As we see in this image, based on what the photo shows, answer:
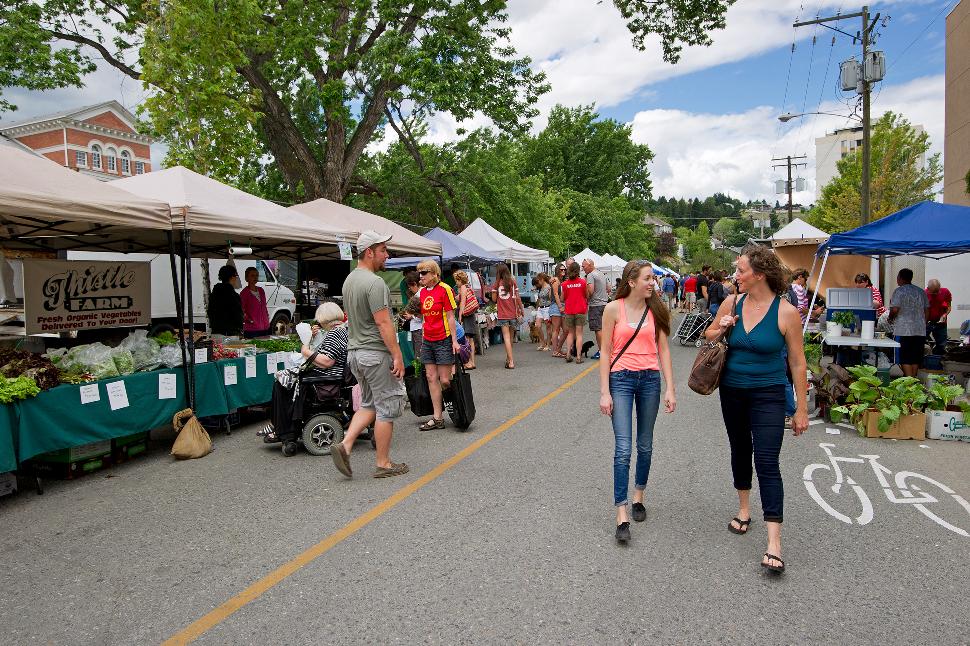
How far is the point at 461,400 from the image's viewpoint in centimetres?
717

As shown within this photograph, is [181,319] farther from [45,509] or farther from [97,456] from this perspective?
[45,509]

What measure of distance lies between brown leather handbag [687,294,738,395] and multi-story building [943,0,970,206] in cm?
2638

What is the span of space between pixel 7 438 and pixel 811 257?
25.1 meters

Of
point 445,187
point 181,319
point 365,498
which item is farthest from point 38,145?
point 365,498

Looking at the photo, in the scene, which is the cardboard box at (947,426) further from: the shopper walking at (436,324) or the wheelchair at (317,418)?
the wheelchair at (317,418)

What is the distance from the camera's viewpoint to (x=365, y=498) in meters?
5.00

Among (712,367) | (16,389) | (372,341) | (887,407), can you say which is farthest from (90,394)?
(887,407)

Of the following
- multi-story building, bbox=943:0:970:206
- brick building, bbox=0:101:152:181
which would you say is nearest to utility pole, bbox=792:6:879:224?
multi-story building, bbox=943:0:970:206

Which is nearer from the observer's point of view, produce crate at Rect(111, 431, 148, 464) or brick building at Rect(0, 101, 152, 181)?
produce crate at Rect(111, 431, 148, 464)

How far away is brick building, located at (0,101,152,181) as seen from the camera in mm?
43500

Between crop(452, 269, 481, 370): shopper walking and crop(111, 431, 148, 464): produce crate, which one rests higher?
crop(452, 269, 481, 370): shopper walking

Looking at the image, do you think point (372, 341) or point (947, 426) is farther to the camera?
point (947, 426)

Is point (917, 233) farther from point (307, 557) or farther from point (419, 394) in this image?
point (307, 557)

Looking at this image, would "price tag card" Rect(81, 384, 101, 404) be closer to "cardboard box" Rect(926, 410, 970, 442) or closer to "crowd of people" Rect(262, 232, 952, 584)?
"crowd of people" Rect(262, 232, 952, 584)
